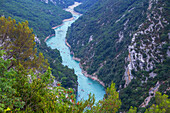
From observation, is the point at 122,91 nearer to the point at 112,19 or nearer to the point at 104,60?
the point at 104,60

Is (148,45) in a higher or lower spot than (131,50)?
lower

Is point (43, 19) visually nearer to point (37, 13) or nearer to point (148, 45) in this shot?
point (37, 13)

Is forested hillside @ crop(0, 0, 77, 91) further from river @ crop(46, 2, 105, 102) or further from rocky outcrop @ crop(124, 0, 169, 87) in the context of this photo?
rocky outcrop @ crop(124, 0, 169, 87)


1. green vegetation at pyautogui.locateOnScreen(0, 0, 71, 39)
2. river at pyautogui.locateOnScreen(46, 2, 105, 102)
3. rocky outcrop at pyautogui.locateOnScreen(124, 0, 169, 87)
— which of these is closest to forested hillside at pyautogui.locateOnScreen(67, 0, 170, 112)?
rocky outcrop at pyautogui.locateOnScreen(124, 0, 169, 87)

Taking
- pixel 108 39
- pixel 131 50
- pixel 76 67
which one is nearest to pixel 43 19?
pixel 76 67

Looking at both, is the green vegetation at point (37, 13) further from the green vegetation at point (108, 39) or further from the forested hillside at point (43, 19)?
the green vegetation at point (108, 39)
